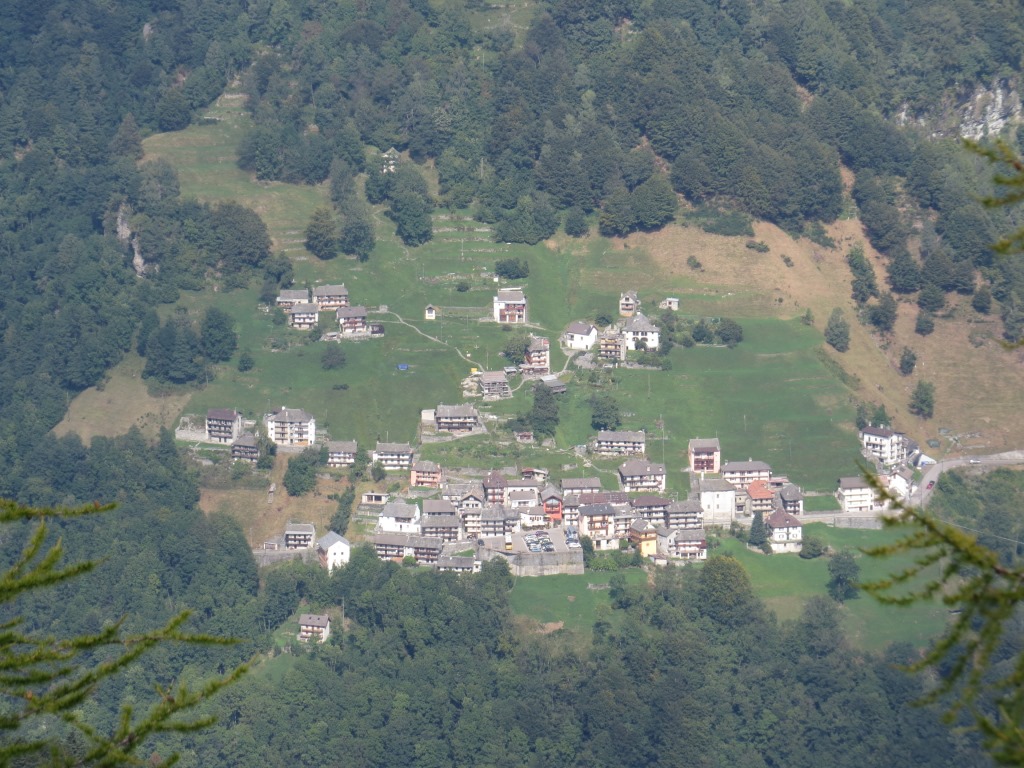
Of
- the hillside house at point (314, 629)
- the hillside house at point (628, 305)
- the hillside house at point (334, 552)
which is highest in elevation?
the hillside house at point (628, 305)

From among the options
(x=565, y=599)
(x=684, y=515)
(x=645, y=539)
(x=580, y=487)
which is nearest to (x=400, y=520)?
(x=580, y=487)

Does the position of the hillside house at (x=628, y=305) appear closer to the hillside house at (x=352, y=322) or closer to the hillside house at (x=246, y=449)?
the hillside house at (x=352, y=322)

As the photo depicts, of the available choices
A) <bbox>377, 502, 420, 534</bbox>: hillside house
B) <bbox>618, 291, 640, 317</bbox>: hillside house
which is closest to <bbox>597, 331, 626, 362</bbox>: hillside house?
<bbox>618, 291, 640, 317</bbox>: hillside house

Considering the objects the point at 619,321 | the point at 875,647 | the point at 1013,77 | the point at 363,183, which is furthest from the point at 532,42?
the point at 875,647

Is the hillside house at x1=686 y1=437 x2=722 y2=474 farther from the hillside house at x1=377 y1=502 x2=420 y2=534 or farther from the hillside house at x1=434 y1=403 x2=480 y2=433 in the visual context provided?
the hillside house at x1=377 y1=502 x2=420 y2=534

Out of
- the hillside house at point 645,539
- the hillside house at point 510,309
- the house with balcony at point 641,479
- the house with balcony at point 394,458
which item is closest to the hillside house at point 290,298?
the hillside house at point 510,309

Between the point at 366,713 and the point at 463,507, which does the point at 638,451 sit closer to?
the point at 463,507
